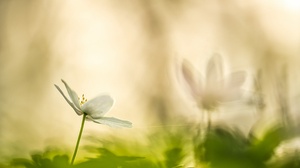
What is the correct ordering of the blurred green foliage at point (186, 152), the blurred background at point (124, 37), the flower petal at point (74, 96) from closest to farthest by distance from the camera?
1. the blurred green foliage at point (186, 152)
2. the flower petal at point (74, 96)
3. the blurred background at point (124, 37)

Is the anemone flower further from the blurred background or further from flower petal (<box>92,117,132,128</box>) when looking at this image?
the blurred background

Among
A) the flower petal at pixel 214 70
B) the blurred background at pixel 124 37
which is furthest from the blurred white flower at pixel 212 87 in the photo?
the blurred background at pixel 124 37

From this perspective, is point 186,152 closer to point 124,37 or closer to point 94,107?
point 94,107

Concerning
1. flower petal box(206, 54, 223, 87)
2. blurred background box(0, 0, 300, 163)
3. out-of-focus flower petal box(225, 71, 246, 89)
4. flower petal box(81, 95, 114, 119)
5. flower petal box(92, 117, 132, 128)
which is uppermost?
blurred background box(0, 0, 300, 163)

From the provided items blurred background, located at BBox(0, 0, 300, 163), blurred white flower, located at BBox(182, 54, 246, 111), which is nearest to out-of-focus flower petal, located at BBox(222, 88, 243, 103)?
blurred white flower, located at BBox(182, 54, 246, 111)

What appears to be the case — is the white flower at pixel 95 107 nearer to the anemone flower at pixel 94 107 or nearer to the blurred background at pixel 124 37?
the anemone flower at pixel 94 107

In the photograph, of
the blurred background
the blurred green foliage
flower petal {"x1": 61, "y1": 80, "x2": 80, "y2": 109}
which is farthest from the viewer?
the blurred background

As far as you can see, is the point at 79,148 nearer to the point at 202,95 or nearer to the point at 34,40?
the point at 202,95

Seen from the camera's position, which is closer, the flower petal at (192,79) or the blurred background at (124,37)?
the flower petal at (192,79)

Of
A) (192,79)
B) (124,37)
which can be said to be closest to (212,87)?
(192,79)
